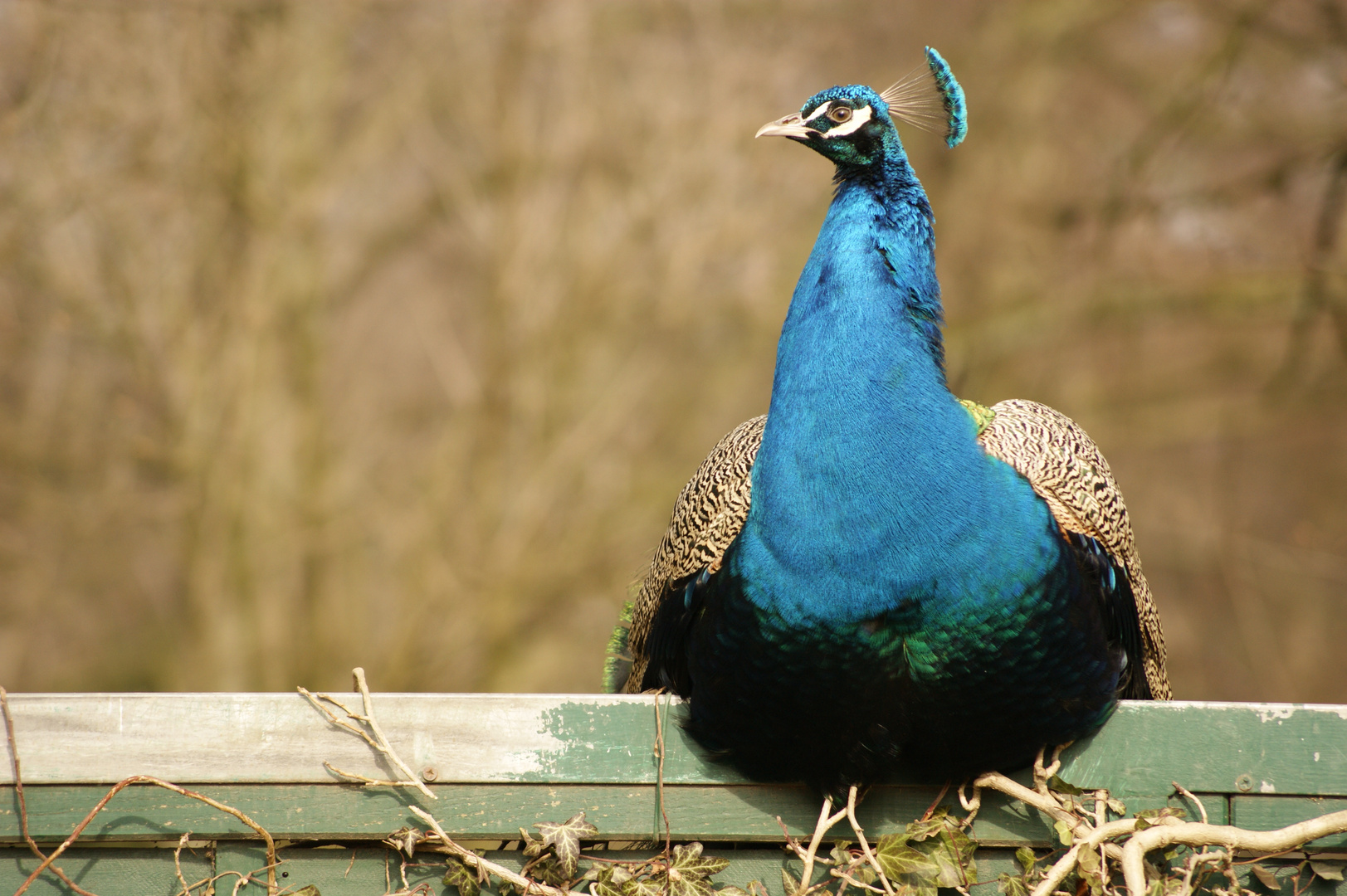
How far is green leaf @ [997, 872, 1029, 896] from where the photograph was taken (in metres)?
2.21

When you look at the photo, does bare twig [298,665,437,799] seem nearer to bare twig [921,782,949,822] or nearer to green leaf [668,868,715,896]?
green leaf [668,868,715,896]

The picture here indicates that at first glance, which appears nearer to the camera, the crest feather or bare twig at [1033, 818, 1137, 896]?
bare twig at [1033, 818, 1137, 896]

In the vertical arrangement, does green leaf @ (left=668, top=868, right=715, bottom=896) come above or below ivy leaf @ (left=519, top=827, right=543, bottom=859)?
below

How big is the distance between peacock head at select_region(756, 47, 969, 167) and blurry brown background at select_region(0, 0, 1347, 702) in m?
3.89

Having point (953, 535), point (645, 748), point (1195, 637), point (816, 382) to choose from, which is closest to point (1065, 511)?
point (953, 535)

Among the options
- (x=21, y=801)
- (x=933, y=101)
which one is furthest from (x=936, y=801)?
(x=21, y=801)

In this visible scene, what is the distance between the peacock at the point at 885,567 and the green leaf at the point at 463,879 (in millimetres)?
467

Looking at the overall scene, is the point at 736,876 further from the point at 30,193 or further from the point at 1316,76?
the point at 1316,76

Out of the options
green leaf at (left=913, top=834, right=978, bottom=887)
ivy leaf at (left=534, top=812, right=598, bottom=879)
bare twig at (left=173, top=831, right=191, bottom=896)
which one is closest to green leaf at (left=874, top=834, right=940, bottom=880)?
green leaf at (left=913, top=834, right=978, bottom=887)

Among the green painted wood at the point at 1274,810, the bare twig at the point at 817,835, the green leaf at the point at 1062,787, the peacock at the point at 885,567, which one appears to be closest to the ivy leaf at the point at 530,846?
the peacock at the point at 885,567

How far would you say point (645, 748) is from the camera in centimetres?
231

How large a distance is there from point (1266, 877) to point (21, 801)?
2.16m

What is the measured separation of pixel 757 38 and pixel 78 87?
344 centimetres

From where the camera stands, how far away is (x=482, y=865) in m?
2.19
